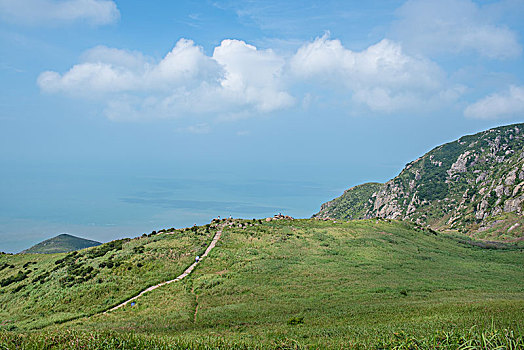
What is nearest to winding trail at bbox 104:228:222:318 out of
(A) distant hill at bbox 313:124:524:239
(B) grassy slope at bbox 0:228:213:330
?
(B) grassy slope at bbox 0:228:213:330

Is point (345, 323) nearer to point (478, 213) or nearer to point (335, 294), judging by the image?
point (335, 294)

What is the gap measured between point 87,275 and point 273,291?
910 inches

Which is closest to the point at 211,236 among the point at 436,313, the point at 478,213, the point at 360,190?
the point at 436,313

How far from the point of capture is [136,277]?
39.5 metres

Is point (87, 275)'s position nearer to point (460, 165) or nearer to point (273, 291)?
point (273, 291)

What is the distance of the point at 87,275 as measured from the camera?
40.7 metres

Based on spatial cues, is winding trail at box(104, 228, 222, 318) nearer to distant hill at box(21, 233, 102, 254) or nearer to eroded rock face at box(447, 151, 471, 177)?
distant hill at box(21, 233, 102, 254)

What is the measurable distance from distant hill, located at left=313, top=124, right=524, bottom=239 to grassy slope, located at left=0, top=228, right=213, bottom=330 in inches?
2934

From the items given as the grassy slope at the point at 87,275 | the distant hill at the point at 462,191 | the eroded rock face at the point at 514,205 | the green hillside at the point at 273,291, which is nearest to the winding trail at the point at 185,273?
the grassy slope at the point at 87,275

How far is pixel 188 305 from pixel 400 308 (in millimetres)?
18354

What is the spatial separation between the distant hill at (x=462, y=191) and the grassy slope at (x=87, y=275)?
74.5m

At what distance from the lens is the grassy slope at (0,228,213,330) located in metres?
34.2

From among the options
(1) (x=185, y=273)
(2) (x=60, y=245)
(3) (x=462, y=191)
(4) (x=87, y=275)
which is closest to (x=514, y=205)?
(3) (x=462, y=191)

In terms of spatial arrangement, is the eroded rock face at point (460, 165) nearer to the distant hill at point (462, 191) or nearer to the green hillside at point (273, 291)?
the distant hill at point (462, 191)
